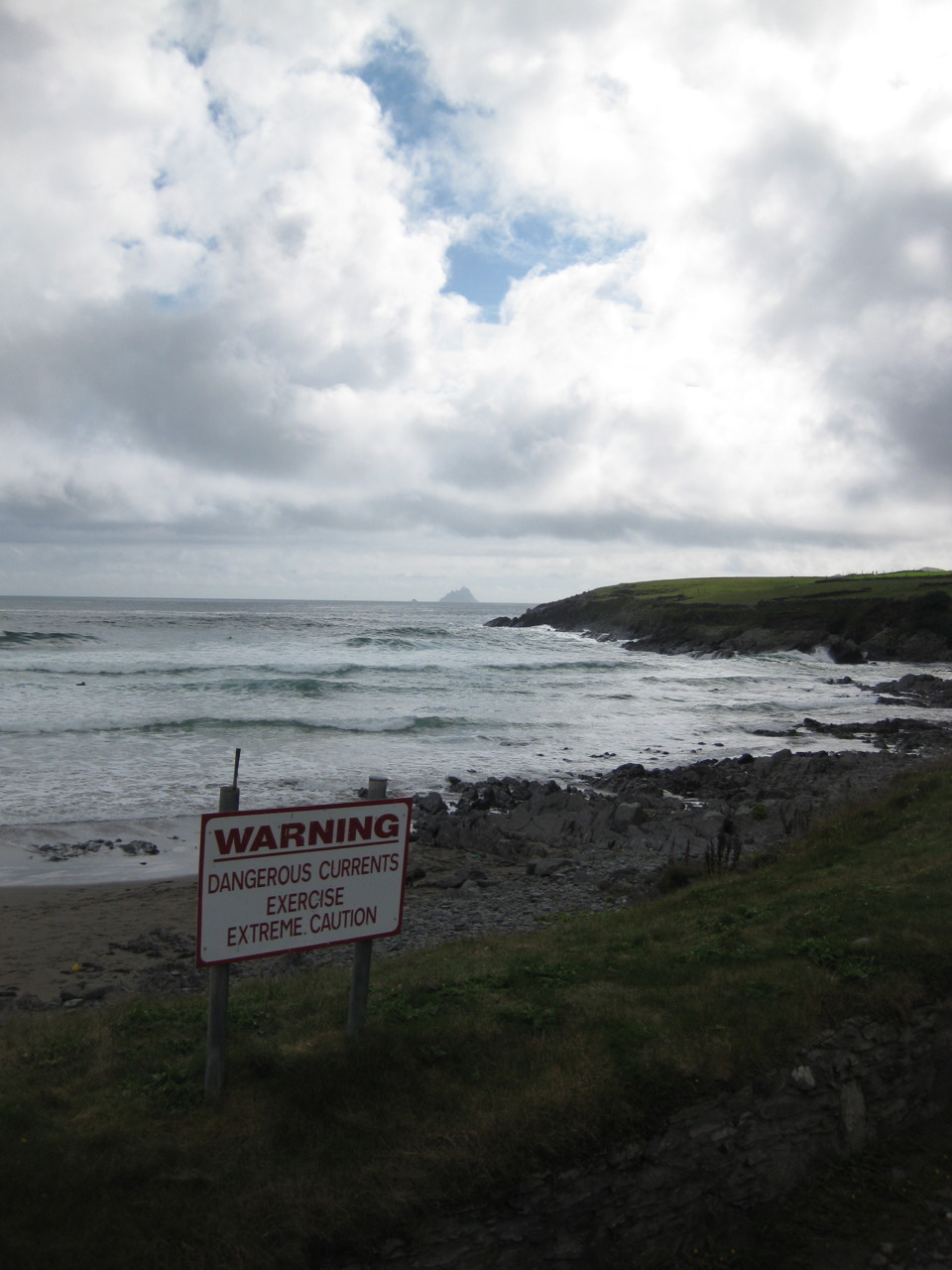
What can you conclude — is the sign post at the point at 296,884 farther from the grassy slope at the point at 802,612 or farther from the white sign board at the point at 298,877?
the grassy slope at the point at 802,612

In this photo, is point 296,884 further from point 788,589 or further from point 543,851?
point 788,589

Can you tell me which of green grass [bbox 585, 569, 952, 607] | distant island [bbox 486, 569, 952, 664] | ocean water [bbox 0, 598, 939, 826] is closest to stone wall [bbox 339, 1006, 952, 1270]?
ocean water [bbox 0, 598, 939, 826]

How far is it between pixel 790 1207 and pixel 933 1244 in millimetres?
773

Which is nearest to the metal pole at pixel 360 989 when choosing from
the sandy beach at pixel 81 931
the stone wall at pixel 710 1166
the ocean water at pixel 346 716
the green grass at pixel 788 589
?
the stone wall at pixel 710 1166

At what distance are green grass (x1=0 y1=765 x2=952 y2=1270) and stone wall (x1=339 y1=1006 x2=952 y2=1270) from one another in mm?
121

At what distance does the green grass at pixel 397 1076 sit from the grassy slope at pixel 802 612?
60.9 m

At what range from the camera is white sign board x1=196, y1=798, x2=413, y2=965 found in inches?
186

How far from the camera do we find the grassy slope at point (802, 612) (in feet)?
206

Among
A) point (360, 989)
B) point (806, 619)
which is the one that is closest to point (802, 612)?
point (806, 619)

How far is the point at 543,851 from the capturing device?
51.8 ft

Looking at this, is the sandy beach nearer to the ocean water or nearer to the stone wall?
the ocean water

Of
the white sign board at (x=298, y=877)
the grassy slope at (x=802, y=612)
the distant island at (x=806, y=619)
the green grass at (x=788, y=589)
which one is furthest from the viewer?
the green grass at (x=788, y=589)

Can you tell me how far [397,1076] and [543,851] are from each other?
1101 centimetres

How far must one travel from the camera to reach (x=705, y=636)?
7056cm
